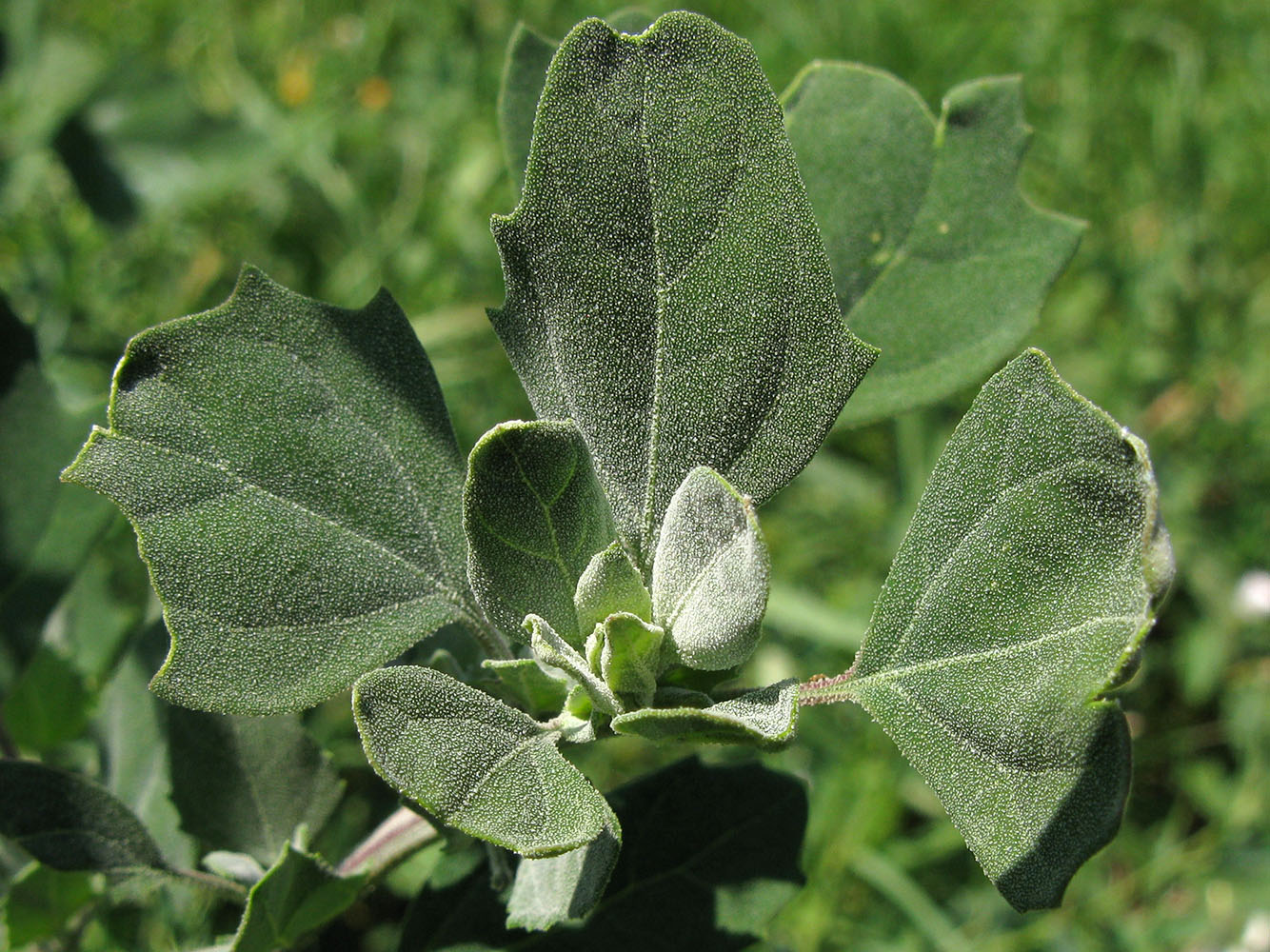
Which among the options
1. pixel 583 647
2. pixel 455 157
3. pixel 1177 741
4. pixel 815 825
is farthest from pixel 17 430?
pixel 1177 741

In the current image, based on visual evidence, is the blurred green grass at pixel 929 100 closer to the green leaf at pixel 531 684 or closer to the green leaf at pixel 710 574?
the green leaf at pixel 531 684

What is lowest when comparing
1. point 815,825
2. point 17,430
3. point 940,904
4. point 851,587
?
point 940,904

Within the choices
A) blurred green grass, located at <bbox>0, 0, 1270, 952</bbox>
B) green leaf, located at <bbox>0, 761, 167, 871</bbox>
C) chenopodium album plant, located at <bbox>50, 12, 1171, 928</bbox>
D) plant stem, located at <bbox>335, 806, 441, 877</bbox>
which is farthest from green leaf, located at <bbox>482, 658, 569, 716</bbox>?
blurred green grass, located at <bbox>0, 0, 1270, 952</bbox>

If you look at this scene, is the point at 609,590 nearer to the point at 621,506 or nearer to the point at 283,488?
the point at 621,506

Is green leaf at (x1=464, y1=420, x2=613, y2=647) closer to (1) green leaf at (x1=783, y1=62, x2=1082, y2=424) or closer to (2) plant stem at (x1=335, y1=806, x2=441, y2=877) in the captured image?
(2) plant stem at (x1=335, y1=806, x2=441, y2=877)

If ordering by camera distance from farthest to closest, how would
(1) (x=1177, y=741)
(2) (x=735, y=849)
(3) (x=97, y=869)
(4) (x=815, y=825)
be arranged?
1. (1) (x=1177, y=741)
2. (4) (x=815, y=825)
3. (2) (x=735, y=849)
4. (3) (x=97, y=869)

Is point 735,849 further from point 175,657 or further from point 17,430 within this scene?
point 17,430

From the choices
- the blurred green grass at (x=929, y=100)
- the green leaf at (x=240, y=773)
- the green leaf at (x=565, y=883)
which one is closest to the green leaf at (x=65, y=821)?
the green leaf at (x=240, y=773)
